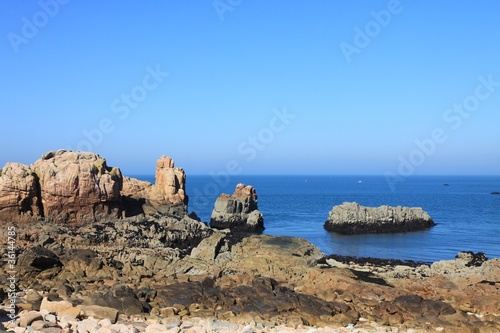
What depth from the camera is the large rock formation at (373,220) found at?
61.0m

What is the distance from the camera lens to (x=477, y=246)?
47.5 m

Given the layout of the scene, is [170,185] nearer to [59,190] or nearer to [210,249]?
[59,190]

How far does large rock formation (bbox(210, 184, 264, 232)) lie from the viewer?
5991cm

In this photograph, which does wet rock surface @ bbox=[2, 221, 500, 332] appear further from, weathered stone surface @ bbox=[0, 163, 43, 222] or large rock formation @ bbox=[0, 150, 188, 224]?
large rock formation @ bbox=[0, 150, 188, 224]

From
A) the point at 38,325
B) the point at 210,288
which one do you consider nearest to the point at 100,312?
the point at 38,325

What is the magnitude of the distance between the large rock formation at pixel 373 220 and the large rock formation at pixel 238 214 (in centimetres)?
882

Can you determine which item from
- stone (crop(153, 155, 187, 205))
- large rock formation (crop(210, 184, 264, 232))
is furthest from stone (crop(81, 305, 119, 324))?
large rock formation (crop(210, 184, 264, 232))

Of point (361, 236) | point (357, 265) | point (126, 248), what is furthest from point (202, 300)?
point (361, 236)

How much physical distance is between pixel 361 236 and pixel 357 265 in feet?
71.2

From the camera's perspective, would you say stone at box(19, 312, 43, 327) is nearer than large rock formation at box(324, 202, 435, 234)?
Yes

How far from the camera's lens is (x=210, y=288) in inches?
802

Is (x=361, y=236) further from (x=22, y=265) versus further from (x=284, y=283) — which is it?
(x=22, y=265)

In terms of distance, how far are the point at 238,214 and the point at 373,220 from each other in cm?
1602

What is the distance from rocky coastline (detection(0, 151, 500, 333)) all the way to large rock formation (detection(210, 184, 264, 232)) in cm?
2194
